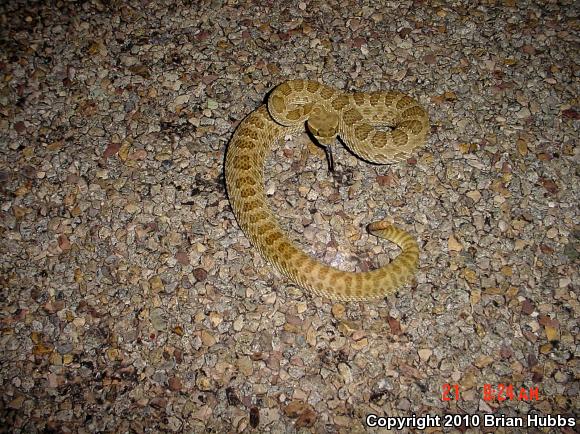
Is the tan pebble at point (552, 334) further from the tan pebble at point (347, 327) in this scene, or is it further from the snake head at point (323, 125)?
the snake head at point (323, 125)

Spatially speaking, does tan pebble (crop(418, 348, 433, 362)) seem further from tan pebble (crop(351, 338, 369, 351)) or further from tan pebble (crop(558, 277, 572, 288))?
tan pebble (crop(558, 277, 572, 288))

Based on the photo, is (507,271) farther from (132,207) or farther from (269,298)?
(132,207)

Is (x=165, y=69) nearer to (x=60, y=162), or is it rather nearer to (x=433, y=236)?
(x=60, y=162)

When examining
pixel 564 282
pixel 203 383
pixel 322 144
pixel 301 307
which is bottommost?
pixel 203 383

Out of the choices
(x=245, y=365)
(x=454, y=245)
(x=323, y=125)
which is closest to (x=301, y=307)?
(x=245, y=365)

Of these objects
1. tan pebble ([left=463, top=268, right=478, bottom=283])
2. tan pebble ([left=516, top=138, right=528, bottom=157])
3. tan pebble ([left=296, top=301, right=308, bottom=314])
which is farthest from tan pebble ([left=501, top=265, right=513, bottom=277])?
tan pebble ([left=296, top=301, right=308, bottom=314])

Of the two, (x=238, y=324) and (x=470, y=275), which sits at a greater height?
(x=470, y=275)
